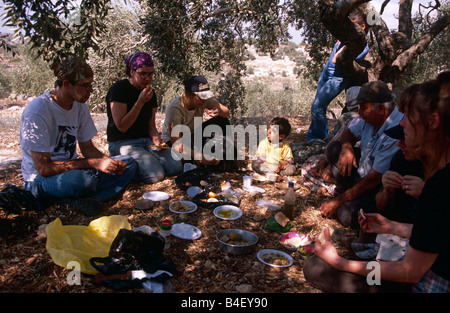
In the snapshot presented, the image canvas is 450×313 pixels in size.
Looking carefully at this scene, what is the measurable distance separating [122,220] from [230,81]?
5395 mm

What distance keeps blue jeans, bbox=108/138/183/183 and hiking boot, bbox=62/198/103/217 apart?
99 centimetres

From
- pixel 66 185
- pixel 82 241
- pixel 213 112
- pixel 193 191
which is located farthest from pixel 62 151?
pixel 213 112

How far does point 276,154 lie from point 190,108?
1.56m

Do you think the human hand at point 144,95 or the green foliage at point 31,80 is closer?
the human hand at point 144,95

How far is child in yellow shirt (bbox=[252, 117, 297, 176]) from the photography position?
4.95 m

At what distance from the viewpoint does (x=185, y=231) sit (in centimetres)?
320

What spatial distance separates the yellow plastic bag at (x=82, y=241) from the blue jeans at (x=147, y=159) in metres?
1.65

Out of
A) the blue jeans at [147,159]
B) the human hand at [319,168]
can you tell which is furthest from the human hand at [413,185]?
the blue jeans at [147,159]

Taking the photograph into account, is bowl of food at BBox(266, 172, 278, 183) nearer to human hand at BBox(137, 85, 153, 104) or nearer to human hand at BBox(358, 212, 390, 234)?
human hand at BBox(137, 85, 153, 104)

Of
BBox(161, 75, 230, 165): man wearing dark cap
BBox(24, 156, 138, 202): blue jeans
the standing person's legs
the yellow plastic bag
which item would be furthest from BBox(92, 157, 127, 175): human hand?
the standing person's legs

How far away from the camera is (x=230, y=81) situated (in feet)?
24.7

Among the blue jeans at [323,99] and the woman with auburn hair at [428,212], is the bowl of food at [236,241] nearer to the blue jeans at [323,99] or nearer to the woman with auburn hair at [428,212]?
the woman with auburn hair at [428,212]

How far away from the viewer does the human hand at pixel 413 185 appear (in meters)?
2.26

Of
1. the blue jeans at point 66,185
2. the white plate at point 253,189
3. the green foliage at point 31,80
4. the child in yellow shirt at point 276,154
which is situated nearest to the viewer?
the blue jeans at point 66,185
